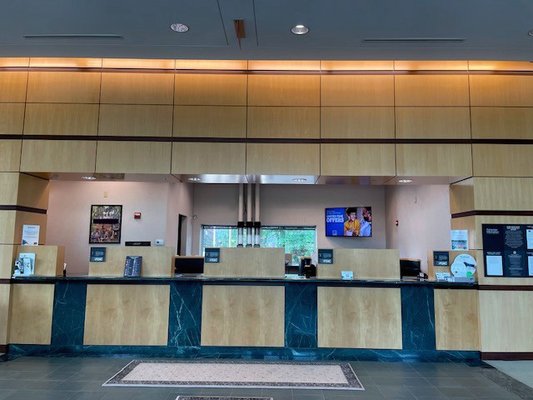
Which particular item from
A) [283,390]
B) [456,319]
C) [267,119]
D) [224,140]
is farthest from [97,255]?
[456,319]

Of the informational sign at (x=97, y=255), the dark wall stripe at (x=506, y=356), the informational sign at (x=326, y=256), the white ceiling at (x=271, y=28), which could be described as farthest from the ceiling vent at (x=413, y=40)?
the informational sign at (x=97, y=255)

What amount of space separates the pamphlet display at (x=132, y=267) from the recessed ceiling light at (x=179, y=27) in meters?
3.13

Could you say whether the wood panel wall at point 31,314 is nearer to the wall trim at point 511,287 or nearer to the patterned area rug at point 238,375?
the patterned area rug at point 238,375

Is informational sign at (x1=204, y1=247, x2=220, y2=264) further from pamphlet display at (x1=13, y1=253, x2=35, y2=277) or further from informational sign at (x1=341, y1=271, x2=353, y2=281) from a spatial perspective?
pamphlet display at (x1=13, y1=253, x2=35, y2=277)

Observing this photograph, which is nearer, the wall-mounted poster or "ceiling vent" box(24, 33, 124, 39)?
"ceiling vent" box(24, 33, 124, 39)

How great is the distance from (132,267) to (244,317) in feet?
5.74

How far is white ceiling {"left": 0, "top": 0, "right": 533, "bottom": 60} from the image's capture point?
3736 mm

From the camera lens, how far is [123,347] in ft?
17.2

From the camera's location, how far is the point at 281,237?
12531mm

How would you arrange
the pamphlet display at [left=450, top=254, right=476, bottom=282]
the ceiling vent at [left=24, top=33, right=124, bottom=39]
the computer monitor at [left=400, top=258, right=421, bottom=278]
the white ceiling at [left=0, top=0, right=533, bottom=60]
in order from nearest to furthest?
the white ceiling at [left=0, top=0, right=533, bottom=60] → the ceiling vent at [left=24, top=33, right=124, bottom=39] → the pamphlet display at [left=450, top=254, right=476, bottom=282] → the computer monitor at [left=400, top=258, right=421, bottom=278]

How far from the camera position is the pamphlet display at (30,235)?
218 inches

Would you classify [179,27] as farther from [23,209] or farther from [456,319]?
[456,319]

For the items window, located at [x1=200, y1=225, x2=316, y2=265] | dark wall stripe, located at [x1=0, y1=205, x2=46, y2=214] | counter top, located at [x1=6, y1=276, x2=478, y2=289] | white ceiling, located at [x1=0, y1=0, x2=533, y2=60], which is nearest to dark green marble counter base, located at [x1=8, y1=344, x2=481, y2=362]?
counter top, located at [x1=6, y1=276, x2=478, y2=289]

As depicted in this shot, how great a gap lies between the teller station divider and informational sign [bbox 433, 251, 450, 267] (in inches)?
13.5
